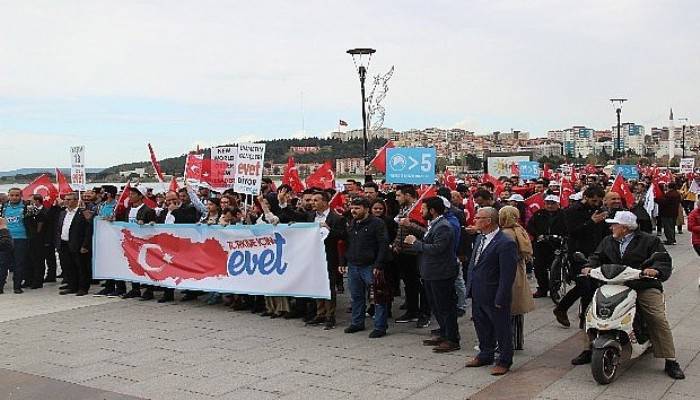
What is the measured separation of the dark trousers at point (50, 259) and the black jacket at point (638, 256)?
10619 millimetres

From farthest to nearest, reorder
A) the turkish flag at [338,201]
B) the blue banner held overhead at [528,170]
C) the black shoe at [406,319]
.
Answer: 1. the blue banner held overhead at [528,170]
2. the turkish flag at [338,201]
3. the black shoe at [406,319]

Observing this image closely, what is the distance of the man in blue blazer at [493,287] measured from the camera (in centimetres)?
681

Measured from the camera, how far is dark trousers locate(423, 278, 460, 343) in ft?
25.6

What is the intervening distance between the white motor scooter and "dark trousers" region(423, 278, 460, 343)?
1.57 meters

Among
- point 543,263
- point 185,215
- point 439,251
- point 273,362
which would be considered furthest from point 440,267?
point 185,215

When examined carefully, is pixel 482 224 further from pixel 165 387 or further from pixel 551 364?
pixel 165 387

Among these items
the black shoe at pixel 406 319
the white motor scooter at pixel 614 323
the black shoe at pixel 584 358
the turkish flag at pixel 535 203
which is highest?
the turkish flag at pixel 535 203

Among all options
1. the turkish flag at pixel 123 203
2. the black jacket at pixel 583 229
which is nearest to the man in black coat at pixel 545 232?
the black jacket at pixel 583 229

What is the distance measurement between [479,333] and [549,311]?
318 centimetres

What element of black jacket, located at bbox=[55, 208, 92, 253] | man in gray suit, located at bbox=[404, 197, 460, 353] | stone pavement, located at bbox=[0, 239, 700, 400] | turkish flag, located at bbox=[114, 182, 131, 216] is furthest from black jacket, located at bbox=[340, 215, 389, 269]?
black jacket, located at bbox=[55, 208, 92, 253]

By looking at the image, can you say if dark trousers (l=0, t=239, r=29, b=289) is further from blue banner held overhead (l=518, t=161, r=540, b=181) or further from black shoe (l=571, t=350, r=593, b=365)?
blue banner held overhead (l=518, t=161, r=540, b=181)

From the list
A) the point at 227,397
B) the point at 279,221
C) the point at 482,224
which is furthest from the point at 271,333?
the point at 482,224

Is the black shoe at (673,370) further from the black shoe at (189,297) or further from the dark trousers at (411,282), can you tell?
the black shoe at (189,297)

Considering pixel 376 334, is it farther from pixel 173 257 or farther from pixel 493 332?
pixel 173 257
